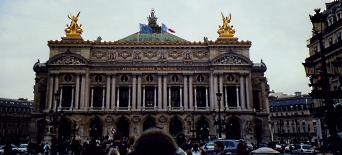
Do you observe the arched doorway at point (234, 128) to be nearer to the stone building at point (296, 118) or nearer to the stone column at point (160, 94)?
the stone column at point (160, 94)

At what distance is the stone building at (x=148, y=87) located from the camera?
51.0m

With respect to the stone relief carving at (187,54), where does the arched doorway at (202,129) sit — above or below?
below

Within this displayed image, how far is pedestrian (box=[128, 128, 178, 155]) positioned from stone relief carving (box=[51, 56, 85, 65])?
5163 centimetres

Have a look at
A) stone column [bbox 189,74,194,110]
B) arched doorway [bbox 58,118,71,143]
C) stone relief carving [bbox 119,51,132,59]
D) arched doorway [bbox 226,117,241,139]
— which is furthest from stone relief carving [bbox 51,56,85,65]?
arched doorway [bbox 226,117,241,139]

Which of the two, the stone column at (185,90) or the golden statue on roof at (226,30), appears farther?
the golden statue on roof at (226,30)

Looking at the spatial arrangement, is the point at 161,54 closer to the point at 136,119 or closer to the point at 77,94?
the point at 136,119

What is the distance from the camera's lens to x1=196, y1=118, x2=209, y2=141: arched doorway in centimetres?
4938

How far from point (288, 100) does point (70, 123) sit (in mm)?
56390

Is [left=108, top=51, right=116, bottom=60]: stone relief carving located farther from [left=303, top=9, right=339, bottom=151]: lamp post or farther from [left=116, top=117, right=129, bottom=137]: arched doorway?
[left=303, top=9, right=339, bottom=151]: lamp post

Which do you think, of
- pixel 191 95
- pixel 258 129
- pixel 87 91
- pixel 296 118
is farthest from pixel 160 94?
pixel 296 118

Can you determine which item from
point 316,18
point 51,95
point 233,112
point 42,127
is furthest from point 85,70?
point 316,18

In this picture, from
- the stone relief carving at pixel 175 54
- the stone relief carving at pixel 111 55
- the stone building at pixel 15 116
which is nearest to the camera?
the stone relief carving at pixel 111 55

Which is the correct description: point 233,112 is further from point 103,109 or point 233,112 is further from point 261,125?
point 103,109

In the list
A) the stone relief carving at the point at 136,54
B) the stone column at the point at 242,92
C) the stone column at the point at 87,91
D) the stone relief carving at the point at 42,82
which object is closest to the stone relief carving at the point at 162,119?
the stone relief carving at the point at 136,54
